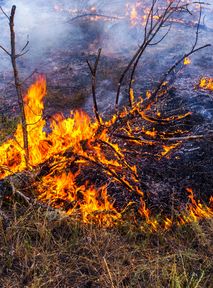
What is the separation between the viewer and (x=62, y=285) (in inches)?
114

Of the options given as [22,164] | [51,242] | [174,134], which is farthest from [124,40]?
[51,242]

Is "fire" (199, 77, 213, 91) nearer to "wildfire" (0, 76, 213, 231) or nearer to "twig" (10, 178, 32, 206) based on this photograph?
"wildfire" (0, 76, 213, 231)

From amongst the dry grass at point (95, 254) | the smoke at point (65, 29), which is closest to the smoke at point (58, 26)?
the smoke at point (65, 29)

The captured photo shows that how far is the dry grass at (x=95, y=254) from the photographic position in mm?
2938

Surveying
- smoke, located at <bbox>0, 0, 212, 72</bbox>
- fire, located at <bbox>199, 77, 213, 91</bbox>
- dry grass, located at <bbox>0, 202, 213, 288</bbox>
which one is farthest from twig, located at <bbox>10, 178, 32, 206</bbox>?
smoke, located at <bbox>0, 0, 212, 72</bbox>

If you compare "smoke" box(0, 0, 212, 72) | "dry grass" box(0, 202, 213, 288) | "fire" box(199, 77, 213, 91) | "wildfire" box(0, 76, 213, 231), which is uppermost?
"smoke" box(0, 0, 212, 72)

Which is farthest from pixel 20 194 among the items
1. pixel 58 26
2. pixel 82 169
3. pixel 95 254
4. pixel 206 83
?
pixel 58 26

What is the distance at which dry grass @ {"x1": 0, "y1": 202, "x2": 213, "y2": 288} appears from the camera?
294 centimetres

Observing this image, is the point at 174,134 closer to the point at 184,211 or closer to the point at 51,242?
the point at 184,211

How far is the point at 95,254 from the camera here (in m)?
3.19

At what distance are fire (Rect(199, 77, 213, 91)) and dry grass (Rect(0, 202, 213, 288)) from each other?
3.20 m

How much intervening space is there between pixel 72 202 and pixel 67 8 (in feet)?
29.5

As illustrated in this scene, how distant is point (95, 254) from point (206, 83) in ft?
14.6

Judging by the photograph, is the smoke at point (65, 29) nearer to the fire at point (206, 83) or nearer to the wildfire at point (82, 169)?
the fire at point (206, 83)
